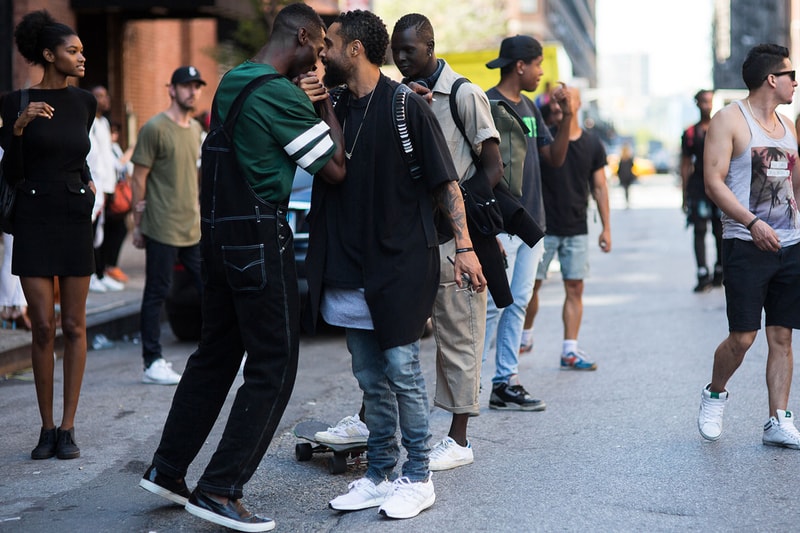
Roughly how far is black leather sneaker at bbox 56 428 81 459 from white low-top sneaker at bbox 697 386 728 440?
3.26 metres

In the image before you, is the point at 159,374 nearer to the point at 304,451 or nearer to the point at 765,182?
the point at 304,451

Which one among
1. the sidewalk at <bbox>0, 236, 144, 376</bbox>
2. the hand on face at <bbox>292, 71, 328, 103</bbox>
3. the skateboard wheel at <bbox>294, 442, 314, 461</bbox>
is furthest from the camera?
the sidewalk at <bbox>0, 236, 144, 376</bbox>

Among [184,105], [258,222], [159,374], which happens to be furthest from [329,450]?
[184,105]

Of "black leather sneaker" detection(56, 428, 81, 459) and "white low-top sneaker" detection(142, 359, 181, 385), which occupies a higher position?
"black leather sneaker" detection(56, 428, 81, 459)

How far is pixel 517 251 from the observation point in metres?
7.08

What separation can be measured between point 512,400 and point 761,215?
1.96 metres

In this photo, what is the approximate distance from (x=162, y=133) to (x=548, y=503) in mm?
4374

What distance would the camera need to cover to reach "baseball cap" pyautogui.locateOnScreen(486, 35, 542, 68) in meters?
6.95

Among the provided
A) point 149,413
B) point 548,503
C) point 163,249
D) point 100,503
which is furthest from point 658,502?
point 163,249

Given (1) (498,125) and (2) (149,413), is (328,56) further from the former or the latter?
(2) (149,413)

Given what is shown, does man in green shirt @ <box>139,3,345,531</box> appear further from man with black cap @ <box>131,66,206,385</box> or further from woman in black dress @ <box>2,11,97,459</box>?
man with black cap @ <box>131,66,206,385</box>

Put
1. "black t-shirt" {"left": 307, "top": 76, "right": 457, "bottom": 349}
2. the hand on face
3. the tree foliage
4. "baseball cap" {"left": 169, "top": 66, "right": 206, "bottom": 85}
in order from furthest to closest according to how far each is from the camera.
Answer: the tree foliage
"baseball cap" {"left": 169, "top": 66, "right": 206, "bottom": 85}
"black t-shirt" {"left": 307, "top": 76, "right": 457, "bottom": 349}
the hand on face

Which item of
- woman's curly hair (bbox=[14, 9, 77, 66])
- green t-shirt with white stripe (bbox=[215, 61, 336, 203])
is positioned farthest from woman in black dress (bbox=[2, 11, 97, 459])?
green t-shirt with white stripe (bbox=[215, 61, 336, 203])

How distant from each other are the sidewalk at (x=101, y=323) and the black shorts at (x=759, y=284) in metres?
5.42
